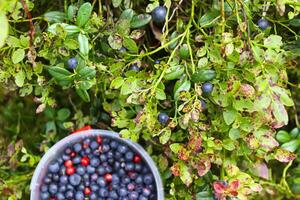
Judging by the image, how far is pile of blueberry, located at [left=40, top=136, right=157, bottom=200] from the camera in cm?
141

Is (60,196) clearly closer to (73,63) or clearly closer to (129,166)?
(129,166)

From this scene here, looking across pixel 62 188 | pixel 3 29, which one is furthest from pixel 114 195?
pixel 3 29

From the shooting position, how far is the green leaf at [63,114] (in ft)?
5.00

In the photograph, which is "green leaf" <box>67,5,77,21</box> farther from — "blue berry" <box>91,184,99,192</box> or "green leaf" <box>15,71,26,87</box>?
"blue berry" <box>91,184,99,192</box>

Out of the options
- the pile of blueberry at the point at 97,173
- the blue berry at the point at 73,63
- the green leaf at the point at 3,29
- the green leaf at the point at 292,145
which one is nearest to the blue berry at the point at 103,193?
the pile of blueberry at the point at 97,173

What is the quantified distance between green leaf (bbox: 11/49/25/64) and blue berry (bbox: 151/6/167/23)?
28cm

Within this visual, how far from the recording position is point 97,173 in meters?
1.43

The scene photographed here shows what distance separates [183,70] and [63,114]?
43 centimetres

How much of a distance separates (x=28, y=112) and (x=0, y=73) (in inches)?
15.4

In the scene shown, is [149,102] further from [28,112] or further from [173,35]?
[28,112]

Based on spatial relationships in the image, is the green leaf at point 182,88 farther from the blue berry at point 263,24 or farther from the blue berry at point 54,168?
the blue berry at point 54,168

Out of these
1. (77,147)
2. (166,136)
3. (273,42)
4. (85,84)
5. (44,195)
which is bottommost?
(44,195)

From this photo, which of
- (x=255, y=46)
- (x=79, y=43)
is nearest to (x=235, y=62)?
(x=255, y=46)

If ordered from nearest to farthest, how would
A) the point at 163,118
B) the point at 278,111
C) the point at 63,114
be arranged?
the point at 278,111 < the point at 163,118 < the point at 63,114
